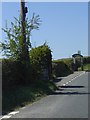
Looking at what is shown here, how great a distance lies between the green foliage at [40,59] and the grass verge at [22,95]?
2.30 meters

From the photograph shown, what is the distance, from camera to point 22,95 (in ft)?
68.8

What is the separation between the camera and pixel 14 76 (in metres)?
24.4

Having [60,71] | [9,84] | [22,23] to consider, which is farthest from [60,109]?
[60,71]

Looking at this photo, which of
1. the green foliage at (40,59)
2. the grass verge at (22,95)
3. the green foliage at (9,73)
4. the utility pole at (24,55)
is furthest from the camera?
the green foliage at (40,59)

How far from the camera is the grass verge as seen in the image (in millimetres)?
17673

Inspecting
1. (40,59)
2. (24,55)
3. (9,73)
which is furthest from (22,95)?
(40,59)

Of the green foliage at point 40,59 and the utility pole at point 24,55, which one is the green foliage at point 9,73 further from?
the green foliage at point 40,59

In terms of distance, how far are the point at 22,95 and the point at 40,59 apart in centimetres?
1308

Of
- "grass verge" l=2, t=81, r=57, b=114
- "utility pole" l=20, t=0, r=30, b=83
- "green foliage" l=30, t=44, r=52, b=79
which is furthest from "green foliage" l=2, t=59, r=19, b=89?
"green foliage" l=30, t=44, r=52, b=79

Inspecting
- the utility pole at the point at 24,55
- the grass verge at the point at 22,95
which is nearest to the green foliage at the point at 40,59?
the utility pole at the point at 24,55

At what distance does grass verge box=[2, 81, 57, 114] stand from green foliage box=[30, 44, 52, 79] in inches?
90.7

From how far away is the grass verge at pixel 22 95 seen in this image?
17.7 m

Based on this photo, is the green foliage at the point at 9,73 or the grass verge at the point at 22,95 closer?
the grass verge at the point at 22,95

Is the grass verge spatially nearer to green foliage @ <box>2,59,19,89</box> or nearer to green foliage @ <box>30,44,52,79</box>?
green foliage @ <box>2,59,19,89</box>
